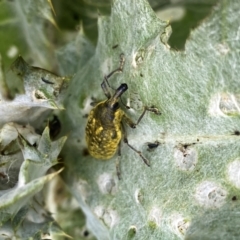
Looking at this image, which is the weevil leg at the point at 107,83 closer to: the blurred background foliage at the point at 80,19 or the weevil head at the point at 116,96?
the weevil head at the point at 116,96

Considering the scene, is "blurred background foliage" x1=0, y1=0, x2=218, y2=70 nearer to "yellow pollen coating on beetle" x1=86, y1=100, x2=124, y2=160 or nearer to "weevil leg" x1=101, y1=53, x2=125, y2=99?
"weevil leg" x1=101, y1=53, x2=125, y2=99

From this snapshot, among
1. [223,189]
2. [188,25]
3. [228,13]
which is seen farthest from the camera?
[188,25]

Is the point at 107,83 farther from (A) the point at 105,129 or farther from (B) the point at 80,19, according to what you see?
(B) the point at 80,19

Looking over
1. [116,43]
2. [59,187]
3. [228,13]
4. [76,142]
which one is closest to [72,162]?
[76,142]

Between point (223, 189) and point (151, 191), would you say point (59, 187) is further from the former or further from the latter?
point (223, 189)

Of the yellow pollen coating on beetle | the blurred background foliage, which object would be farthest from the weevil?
the blurred background foliage

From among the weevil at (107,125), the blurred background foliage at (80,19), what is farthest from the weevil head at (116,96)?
the blurred background foliage at (80,19)

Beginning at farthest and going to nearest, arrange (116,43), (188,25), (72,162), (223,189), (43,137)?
(188,25) < (72,162) < (116,43) < (43,137) < (223,189)

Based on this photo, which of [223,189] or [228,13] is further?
[223,189]
